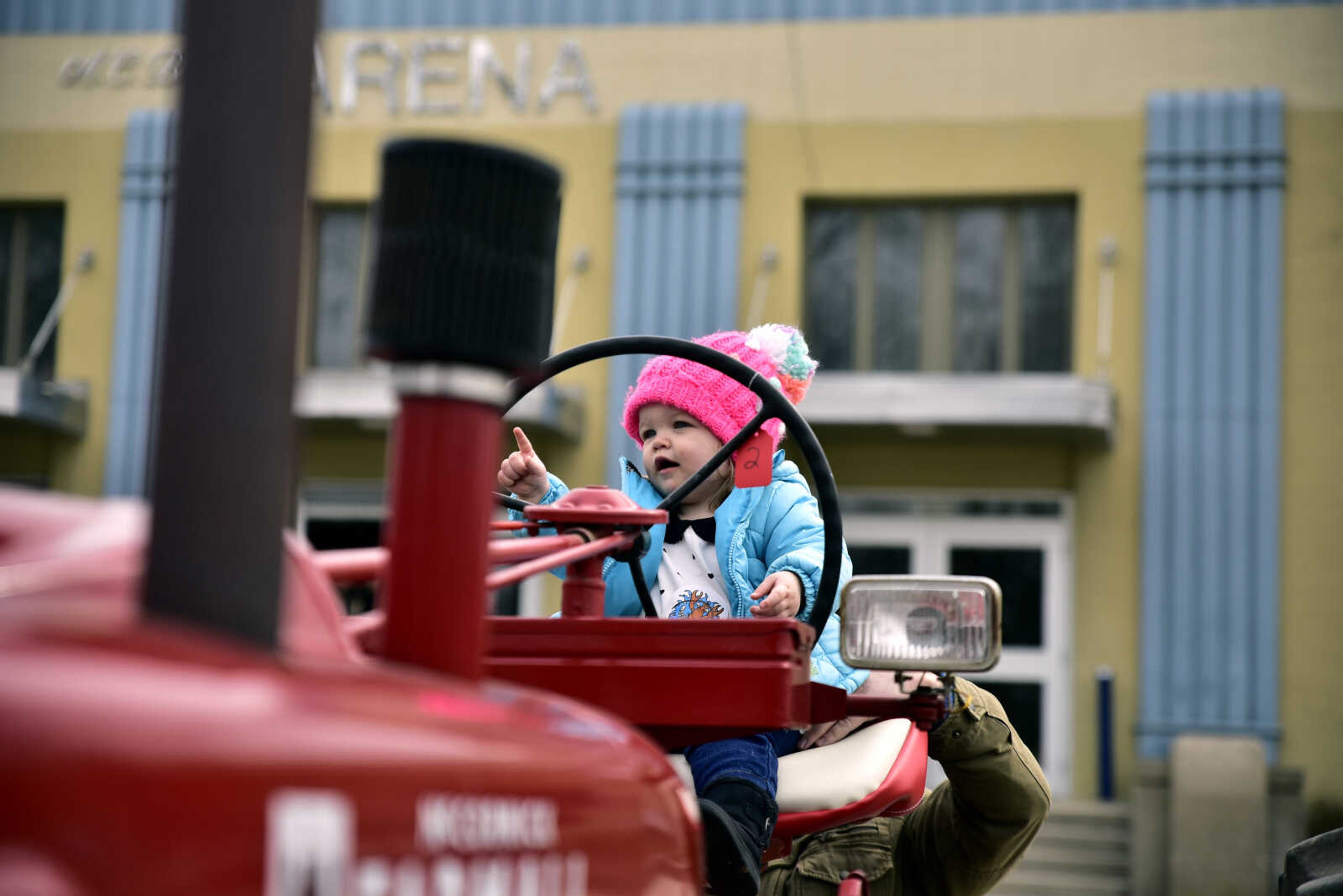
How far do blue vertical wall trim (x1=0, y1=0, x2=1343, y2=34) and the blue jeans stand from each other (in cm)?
1186

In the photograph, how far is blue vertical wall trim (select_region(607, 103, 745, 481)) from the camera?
13.2 m

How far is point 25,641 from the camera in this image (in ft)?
2.57

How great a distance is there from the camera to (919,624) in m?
1.85

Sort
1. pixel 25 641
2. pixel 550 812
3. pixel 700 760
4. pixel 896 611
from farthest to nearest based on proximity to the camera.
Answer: pixel 700 760
pixel 896 611
pixel 550 812
pixel 25 641

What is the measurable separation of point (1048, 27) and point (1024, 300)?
2.22m

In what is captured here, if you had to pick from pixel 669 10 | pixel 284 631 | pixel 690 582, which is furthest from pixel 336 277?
pixel 284 631

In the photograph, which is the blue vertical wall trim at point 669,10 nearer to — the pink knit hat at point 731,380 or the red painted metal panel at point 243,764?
the pink knit hat at point 731,380

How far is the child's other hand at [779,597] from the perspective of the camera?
2381 mm

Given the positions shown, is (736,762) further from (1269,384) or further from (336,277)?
(336,277)

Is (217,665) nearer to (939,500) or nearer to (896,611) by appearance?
(896,611)

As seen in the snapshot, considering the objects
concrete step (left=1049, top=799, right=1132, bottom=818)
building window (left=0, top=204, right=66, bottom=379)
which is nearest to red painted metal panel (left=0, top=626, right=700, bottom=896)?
concrete step (left=1049, top=799, right=1132, bottom=818)

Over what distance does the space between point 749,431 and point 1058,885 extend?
380 inches

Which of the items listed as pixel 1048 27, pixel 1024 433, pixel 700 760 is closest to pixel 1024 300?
pixel 1024 433

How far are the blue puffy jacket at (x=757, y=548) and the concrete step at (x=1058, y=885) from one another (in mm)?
8579
